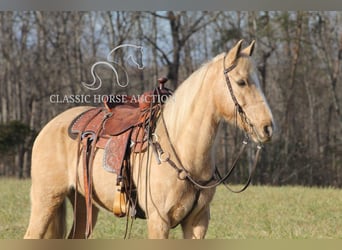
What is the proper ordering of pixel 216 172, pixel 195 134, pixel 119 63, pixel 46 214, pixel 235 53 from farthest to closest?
pixel 119 63
pixel 46 214
pixel 216 172
pixel 195 134
pixel 235 53

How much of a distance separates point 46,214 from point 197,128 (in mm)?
1442

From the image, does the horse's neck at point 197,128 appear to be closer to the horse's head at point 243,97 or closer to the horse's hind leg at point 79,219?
the horse's head at point 243,97

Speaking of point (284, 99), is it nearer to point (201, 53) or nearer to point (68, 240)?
point (201, 53)

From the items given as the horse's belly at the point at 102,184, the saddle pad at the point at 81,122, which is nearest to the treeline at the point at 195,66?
the saddle pad at the point at 81,122

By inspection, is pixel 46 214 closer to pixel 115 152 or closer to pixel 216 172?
pixel 115 152

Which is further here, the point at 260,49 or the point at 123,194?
the point at 260,49

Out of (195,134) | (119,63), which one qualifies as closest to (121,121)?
(195,134)

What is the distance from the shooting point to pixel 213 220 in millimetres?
6367

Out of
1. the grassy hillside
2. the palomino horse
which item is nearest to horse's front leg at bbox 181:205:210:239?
the palomino horse

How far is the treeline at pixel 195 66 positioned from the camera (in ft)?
26.8

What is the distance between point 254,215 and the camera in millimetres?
6523

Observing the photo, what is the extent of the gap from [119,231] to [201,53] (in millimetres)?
4209

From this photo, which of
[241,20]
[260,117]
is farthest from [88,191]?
[241,20]

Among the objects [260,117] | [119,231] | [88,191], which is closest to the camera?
[260,117]
